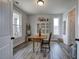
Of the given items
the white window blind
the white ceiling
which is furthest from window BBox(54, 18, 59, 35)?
the white ceiling

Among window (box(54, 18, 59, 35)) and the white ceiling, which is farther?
window (box(54, 18, 59, 35))

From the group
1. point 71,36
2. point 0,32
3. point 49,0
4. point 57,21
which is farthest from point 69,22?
point 0,32

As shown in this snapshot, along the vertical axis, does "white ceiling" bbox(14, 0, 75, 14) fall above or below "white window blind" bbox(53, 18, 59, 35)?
above

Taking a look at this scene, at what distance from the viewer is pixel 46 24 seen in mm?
11227

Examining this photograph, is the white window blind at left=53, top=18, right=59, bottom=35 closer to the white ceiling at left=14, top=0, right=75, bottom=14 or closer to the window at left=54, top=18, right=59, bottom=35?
the window at left=54, top=18, right=59, bottom=35

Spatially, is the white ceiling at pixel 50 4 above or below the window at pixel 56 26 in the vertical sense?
above

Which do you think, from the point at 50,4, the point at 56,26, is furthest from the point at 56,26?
the point at 50,4

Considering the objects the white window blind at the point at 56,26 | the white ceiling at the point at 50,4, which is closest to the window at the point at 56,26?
the white window blind at the point at 56,26

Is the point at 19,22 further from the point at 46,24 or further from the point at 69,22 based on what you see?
the point at 69,22

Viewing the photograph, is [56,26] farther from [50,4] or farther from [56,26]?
[50,4]

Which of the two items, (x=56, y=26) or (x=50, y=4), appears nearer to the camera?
(x=50, y=4)

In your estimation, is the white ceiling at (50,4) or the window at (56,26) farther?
the window at (56,26)

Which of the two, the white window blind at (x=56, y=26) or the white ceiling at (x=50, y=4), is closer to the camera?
the white ceiling at (x=50, y=4)

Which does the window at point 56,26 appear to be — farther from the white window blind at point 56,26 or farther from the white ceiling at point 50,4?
the white ceiling at point 50,4
